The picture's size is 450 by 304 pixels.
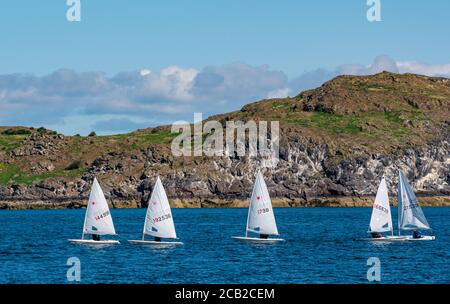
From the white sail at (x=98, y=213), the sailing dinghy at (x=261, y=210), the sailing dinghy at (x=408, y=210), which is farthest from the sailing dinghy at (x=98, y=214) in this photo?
the sailing dinghy at (x=408, y=210)

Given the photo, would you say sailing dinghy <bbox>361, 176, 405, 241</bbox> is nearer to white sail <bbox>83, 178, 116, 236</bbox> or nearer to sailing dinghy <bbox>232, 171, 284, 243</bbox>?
sailing dinghy <bbox>232, 171, 284, 243</bbox>

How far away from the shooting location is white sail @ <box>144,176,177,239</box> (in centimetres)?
9625

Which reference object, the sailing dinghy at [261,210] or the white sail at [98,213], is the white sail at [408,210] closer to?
the sailing dinghy at [261,210]

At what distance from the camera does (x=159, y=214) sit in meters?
96.8

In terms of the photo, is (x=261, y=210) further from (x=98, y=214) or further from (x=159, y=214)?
(x=98, y=214)

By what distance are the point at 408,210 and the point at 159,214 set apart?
30.1m

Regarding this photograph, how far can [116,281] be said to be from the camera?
70.5 m

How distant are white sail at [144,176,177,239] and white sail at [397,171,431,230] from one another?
27457mm

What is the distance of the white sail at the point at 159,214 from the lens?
3789 inches

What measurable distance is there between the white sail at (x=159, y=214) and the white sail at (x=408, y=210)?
90.1 ft

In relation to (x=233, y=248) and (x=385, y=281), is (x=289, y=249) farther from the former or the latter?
(x=385, y=281)

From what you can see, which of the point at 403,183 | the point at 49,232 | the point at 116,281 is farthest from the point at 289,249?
the point at 49,232

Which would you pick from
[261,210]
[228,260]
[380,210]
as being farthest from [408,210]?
[228,260]
